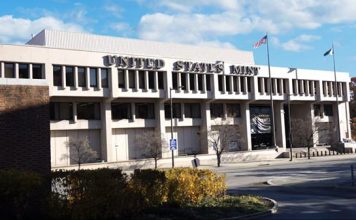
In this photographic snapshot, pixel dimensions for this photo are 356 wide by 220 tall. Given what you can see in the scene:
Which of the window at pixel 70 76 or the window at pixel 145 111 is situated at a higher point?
the window at pixel 70 76

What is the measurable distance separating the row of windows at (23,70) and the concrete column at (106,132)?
9003 mm

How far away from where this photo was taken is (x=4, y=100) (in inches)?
532

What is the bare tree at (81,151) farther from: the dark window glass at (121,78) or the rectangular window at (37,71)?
the dark window glass at (121,78)

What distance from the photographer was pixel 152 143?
195 ft

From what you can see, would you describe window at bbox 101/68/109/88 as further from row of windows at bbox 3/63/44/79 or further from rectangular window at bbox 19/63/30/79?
rectangular window at bbox 19/63/30/79

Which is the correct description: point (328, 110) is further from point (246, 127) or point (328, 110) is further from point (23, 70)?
point (23, 70)

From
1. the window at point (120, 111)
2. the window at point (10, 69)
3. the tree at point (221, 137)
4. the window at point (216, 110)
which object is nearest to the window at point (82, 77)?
the window at point (120, 111)

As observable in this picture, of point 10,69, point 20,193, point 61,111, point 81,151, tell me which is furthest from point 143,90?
point 20,193

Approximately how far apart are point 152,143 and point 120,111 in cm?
731

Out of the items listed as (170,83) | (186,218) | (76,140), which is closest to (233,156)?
(170,83)

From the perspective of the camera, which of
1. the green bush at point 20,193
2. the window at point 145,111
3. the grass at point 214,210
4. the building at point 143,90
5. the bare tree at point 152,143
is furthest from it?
the window at point 145,111

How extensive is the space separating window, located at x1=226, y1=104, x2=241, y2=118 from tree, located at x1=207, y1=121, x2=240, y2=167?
6.39 m

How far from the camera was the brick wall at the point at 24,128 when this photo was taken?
44.3ft

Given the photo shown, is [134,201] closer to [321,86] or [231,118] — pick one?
[231,118]
